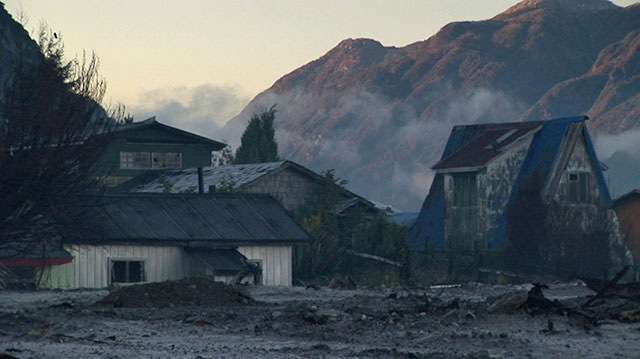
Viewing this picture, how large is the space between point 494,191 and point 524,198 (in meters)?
3.11

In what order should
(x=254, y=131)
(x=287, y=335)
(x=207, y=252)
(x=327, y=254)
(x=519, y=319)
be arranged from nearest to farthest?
(x=287, y=335) < (x=519, y=319) < (x=207, y=252) < (x=327, y=254) < (x=254, y=131)

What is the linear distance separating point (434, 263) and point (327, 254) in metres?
4.38

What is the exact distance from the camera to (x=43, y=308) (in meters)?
20.9

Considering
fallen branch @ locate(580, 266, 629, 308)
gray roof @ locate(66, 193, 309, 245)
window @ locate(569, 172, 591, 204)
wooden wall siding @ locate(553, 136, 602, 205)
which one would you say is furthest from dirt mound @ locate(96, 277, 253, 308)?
window @ locate(569, 172, 591, 204)

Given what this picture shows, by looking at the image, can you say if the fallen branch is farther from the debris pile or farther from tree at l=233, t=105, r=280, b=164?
tree at l=233, t=105, r=280, b=164

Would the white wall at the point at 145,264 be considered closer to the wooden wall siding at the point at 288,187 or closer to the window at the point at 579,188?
the wooden wall siding at the point at 288,187

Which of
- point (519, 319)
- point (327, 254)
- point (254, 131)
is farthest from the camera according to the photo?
point (254, 131)

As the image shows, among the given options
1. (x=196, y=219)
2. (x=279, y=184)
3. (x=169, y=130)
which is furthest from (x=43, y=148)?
(x=169, y=130)

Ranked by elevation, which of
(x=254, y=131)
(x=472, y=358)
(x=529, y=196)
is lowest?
(x=472, y=358)

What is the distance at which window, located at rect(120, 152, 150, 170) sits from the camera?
5038 cm

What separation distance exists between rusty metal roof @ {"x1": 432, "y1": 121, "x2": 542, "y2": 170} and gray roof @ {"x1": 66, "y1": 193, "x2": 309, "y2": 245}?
11.0 m

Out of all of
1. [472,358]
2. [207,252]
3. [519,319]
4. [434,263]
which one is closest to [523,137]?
[434,263]

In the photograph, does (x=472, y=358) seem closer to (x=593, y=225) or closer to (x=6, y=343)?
(x=6, y=343)

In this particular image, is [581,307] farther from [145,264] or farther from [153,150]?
[153,150]
